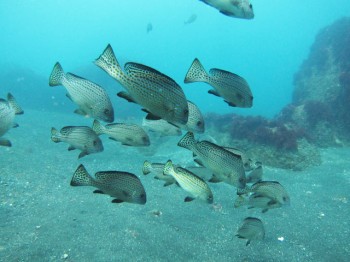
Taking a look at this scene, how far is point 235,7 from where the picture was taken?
139 inches

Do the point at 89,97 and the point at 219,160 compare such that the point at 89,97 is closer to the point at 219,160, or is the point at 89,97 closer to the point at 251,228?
the point at 219,160

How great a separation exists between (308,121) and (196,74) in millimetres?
13912

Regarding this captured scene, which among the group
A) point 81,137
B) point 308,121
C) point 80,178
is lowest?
point 80,178

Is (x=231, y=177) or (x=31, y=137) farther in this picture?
(x=31, y=137)

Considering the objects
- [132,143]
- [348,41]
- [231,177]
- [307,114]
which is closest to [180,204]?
[132,143]

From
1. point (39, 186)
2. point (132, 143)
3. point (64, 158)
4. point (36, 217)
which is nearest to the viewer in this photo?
point (132, 143)

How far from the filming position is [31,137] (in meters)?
14.3

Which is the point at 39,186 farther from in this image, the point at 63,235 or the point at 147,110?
the point at 147,110

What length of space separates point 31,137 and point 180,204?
980 cm

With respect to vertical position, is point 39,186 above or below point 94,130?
below

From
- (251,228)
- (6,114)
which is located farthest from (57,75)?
(251,228)

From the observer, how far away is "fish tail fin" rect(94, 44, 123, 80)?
8.98 ft

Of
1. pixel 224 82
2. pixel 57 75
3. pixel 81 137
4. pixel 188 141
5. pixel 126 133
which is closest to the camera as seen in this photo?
pixel 224 82

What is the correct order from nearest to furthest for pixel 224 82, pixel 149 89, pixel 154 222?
1. pixel 149 89
2. pixel 224 82
3. pixel 154 222
